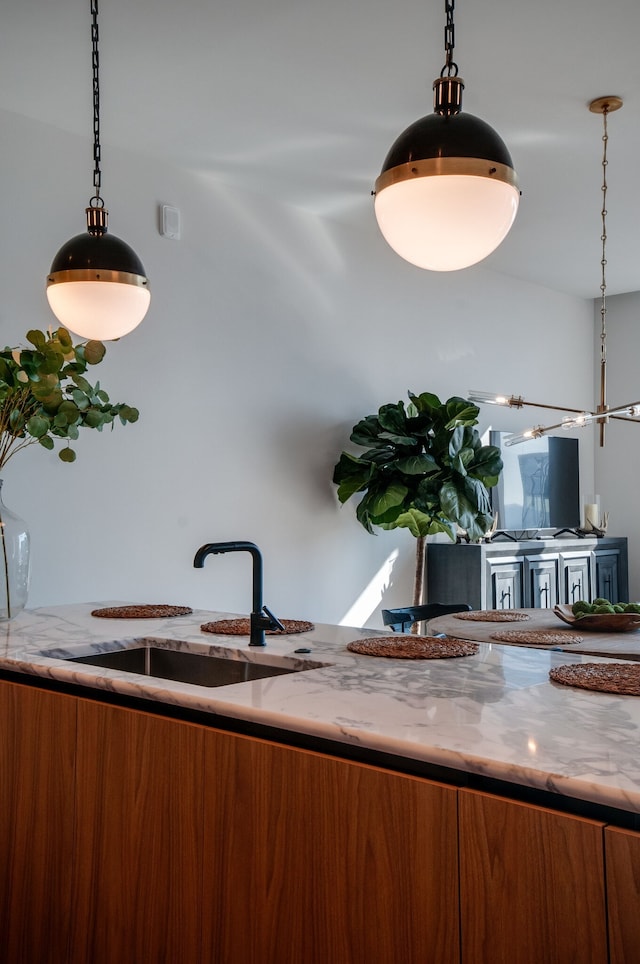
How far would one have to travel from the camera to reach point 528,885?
1.08 meters

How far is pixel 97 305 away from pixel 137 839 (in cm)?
142

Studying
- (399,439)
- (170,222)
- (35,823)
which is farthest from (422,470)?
(35,823)

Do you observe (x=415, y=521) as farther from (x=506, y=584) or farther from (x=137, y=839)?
(x=137, y=839)

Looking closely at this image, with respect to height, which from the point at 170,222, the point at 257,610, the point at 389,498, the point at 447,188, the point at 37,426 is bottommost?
the point at 257,610

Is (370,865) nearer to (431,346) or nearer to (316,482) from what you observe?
(316,482)

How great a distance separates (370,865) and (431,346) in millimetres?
4496

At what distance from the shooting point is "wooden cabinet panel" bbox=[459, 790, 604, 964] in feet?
3.38

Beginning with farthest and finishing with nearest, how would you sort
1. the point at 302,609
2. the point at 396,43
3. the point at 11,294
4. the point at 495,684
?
the point at 302,609, the point at 11,294, the point at 396,43, the point at 495,684

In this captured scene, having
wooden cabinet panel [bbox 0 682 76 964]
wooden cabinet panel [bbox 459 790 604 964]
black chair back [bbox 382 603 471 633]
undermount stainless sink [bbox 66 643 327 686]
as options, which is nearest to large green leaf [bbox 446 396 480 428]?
black chair back [bbox 382 603 471 633]

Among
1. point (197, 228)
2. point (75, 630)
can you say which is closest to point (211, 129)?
point (197, 228)

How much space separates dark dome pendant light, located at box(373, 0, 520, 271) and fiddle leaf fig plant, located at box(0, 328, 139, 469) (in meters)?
1.05

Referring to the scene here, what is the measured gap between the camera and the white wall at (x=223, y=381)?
359 cm

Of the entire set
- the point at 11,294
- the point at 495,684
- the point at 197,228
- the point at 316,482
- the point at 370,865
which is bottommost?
the point at 370,865

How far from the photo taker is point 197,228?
418 centimetres
